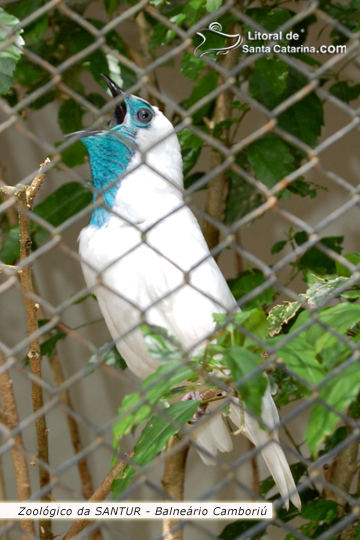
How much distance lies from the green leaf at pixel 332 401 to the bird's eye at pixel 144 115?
3.81ft

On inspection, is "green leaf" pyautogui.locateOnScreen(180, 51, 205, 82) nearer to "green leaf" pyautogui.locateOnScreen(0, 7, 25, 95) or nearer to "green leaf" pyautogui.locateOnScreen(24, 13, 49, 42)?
"green leaf" pyautogui.locateOnScreen(24, 13, 49, 42)

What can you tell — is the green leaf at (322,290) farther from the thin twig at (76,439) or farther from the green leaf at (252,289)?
the thin twig at (76,439)

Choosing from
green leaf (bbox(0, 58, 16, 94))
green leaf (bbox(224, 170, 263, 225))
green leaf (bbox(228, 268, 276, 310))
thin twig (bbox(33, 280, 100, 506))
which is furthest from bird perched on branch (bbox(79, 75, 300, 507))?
thin twig (bbox(33, 280, 100, 506))

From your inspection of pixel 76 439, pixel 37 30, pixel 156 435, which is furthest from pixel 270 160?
pixel 76 439

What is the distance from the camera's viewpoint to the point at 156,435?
0.95 metres

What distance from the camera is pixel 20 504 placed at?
2.88ft

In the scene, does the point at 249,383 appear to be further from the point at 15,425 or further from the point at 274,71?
the point at 274,71

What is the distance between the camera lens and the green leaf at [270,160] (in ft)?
5.21

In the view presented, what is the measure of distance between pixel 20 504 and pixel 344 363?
513mm

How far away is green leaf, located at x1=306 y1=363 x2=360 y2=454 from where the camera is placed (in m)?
0.69

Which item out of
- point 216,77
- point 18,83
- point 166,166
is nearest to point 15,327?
point 18,83

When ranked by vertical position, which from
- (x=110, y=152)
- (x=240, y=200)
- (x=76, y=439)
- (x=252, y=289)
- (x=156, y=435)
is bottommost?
(x=76, y=439)

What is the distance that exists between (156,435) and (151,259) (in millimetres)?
568

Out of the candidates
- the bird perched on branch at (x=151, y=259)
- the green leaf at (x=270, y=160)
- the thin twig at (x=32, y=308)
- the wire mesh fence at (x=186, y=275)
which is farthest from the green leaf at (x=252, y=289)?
the thin twig at (x=32, y=308)
